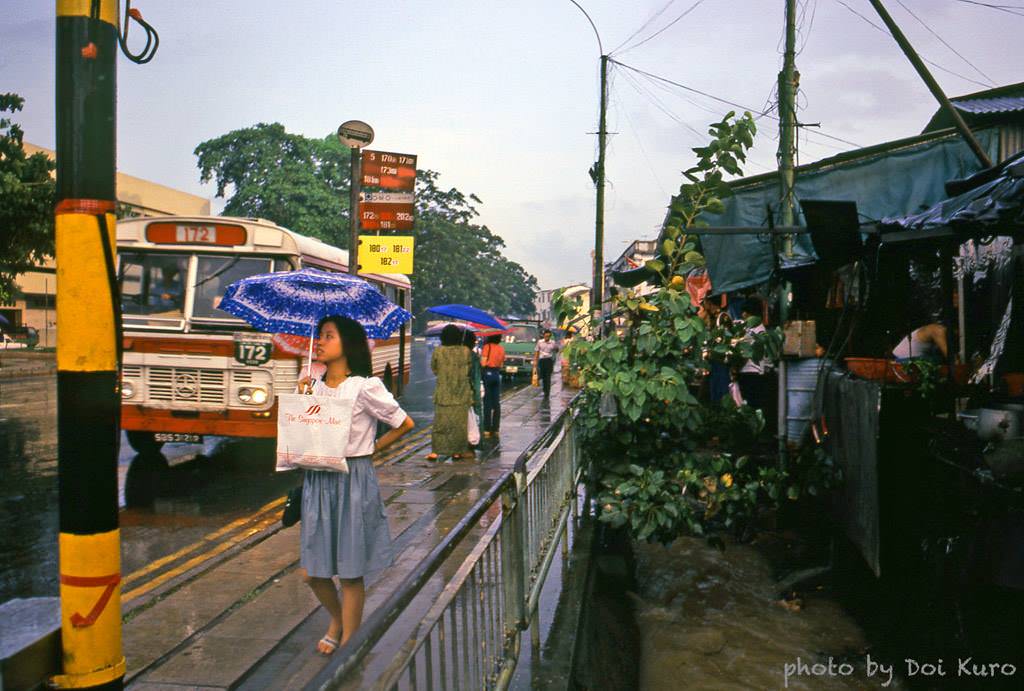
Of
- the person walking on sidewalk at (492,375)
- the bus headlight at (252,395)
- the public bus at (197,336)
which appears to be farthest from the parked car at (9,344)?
the bus headlight at (252,395)

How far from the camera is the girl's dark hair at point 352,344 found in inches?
173

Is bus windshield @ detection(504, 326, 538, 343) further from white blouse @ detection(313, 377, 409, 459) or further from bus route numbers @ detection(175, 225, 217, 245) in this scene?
white blouse @ detection(313, 377, 409, 459)

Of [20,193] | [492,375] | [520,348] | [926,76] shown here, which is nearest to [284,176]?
[520,348]

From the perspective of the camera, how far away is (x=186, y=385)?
9.48m

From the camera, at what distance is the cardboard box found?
7070mm

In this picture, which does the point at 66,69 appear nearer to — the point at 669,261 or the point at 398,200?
the point at 669,261

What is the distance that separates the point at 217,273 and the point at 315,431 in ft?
20.4

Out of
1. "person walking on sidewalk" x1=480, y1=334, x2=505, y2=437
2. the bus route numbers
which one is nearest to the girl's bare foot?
the bus route numbers

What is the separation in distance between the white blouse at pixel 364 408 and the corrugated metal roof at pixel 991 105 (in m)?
9.37

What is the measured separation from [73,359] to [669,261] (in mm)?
4252

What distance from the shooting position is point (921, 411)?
207 inches

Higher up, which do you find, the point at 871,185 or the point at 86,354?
the point at 871,185

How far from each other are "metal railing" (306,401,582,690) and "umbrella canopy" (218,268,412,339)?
1.33 metres

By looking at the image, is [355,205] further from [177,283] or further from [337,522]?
[337,522]
